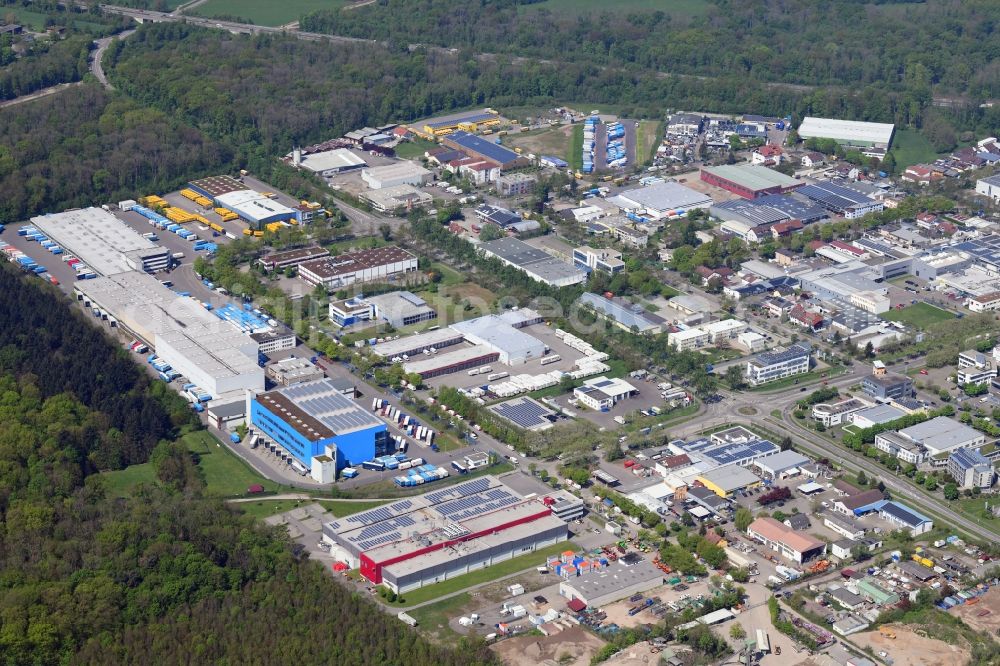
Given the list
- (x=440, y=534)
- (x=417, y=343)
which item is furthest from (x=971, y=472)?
(x=417, y=343)

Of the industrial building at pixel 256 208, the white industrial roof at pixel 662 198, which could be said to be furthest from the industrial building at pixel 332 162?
the white industrial roof at pixel 662 198

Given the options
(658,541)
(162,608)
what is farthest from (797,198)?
(162,608)

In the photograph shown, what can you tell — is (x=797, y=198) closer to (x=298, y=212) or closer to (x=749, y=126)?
(x=749, y=126)

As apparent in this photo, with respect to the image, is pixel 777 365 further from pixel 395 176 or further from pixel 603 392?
pixel 395 176

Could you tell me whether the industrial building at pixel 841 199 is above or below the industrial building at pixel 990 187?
below

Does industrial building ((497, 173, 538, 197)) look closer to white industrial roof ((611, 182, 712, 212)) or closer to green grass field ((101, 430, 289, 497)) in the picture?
white industrial roof ((611, 182, 712, 212))

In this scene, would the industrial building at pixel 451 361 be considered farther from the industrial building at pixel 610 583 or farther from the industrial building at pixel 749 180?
the industrial building at pixel 749 180
